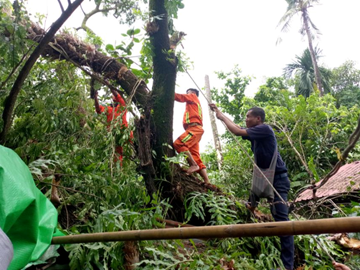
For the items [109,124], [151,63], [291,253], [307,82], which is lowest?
[291,253]

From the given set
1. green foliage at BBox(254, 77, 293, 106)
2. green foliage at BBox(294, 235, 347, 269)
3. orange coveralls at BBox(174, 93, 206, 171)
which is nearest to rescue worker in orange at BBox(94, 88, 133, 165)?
orange coveralls at BBox(174, 93, 206, 171)

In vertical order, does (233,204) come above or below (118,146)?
below

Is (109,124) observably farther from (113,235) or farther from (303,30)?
(303,30)

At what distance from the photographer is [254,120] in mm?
4070

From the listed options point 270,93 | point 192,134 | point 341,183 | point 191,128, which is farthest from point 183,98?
point 270,93

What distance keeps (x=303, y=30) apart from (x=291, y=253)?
767 inches

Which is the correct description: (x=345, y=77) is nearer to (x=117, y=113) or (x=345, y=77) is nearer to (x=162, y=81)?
(x=162, y=81)

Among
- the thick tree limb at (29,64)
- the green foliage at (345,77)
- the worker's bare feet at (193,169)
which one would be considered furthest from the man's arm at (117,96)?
the green foliage at (345,77)

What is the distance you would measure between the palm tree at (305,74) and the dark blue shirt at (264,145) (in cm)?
1522

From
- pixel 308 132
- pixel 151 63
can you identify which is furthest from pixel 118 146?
pixel 308 132

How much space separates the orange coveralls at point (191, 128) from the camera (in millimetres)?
4442

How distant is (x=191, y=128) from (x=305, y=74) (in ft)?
52.3

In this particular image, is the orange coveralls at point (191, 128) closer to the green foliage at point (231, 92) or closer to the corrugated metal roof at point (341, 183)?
the corrugated metal roof at point (341, 183)

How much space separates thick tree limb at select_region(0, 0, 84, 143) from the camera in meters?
2.54
